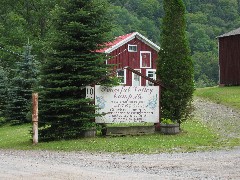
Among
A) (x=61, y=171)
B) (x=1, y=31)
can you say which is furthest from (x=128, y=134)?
(x=1, y=31)

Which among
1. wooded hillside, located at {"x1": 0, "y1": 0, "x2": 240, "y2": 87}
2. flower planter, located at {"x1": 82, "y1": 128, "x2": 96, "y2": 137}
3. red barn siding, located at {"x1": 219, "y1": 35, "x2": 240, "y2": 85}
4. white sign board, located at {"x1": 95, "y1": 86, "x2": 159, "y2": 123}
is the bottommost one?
flower planter, located at {"x1": 82, "y1": 128, "x2": 96, "y2": 137}

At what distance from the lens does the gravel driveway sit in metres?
10.7

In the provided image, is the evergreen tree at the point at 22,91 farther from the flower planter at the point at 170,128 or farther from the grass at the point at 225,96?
the flower planter at the point at 170,128

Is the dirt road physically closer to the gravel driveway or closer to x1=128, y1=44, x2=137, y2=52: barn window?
the gravel driveway

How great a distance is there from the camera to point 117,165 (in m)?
12.6

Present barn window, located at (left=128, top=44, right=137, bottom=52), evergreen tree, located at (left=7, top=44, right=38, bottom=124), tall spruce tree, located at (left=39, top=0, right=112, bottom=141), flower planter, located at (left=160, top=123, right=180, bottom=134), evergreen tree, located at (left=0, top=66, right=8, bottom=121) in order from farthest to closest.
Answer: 1. barn window, located at (left=128, top=44, right=137, bottom=52)
2. evergreen tree, located at (left=0, top=66, right=8, bottom=121)
3. evergreen tree, located at (left=7, top=44, right=38, bottom=124)
4. flower planter, located at (left=160, top=123, right=180, bottom=134)
5. tall spruce tree, located at (left=39, top=0, right=112, bottom=141)

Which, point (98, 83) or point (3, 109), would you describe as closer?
point (98, 83)

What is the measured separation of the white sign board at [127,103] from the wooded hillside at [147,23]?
22.2 m

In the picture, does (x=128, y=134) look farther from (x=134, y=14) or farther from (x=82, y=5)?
(x=134, y=14)

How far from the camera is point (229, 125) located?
22422 millimetres

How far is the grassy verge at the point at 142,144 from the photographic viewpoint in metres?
16.3

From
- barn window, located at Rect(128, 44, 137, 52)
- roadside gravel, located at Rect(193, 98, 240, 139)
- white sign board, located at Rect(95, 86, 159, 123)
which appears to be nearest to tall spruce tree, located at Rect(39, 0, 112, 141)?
white sign board, located at Rect(95, 86, 159, 123)

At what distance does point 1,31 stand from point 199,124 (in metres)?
30.4

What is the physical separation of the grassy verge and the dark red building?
1995 centimetres
